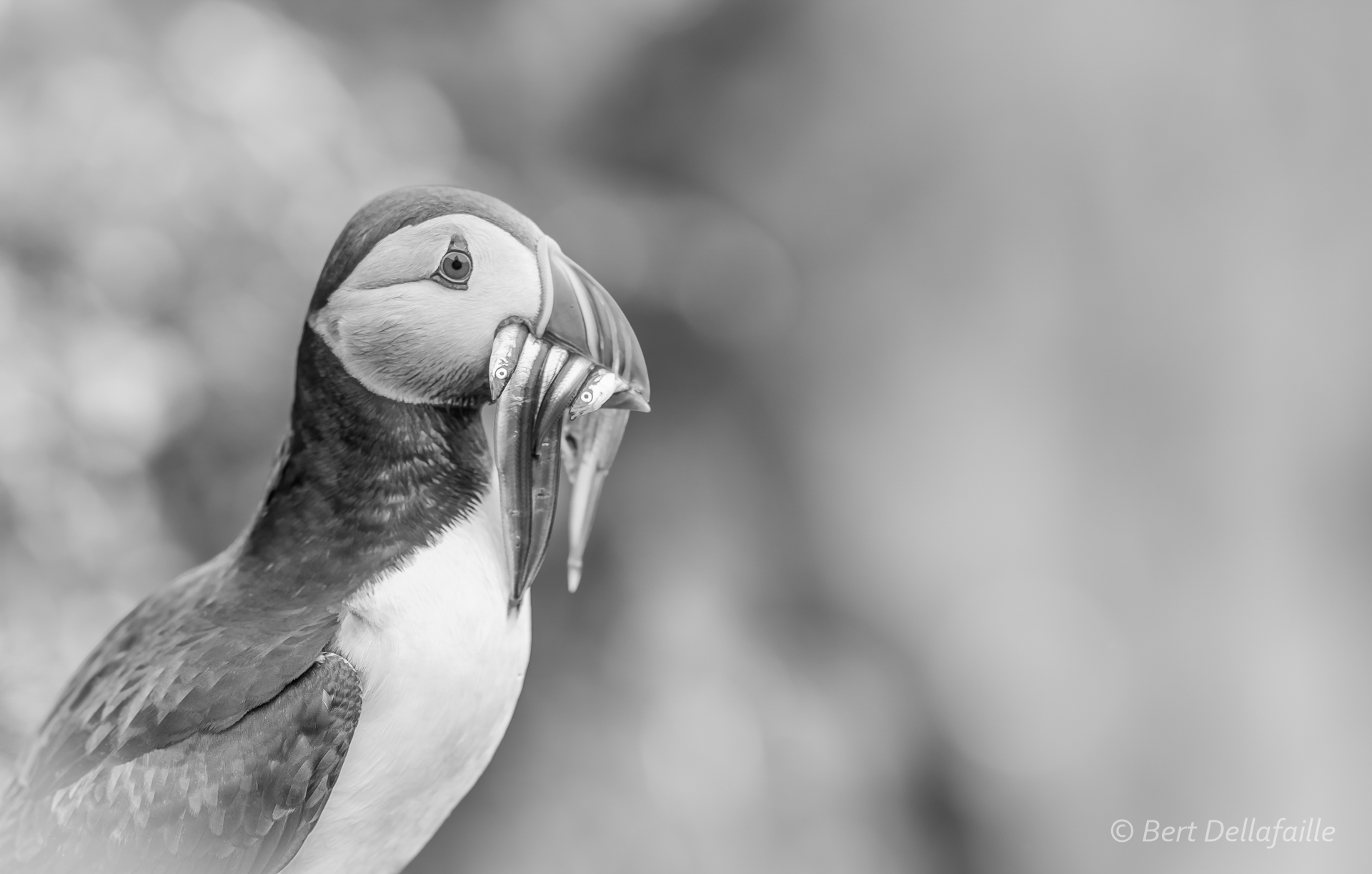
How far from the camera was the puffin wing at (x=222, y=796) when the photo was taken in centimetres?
133

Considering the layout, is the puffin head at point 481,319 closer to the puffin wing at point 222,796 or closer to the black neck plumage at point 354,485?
the black neck plumage at point 354,485

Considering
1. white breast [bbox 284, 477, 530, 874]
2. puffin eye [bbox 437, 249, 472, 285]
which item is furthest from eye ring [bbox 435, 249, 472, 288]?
white breast [bbox 284, 477, 530, 874]

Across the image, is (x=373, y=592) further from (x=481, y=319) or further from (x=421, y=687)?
(x=481, y=319)

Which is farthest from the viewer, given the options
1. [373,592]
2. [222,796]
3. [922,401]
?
[922,401]

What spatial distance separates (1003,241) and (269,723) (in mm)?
3703

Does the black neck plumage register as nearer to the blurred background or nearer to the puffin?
the puffin

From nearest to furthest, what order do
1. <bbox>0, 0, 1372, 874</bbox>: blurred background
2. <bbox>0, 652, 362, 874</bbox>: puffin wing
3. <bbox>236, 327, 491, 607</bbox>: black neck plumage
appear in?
1. <bbox>0, 652, 362, 874</bbox>: puffin wing
2. <bbox>236, 327, 491, 607</bbox>: black neck plumage
3. <bbox>0, 0, 1372, 874</bbox>: blurred background

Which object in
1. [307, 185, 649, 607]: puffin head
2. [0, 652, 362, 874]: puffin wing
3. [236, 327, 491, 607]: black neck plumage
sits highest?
[307, 185, 649, 607]: puffin head

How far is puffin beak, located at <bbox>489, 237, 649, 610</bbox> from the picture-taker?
138 cm

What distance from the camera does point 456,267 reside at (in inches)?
54.8

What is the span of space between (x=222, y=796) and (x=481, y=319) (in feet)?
2.21

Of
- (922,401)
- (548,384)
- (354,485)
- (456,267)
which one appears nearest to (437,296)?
(456,267)

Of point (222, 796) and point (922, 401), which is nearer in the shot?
point (222, 796)

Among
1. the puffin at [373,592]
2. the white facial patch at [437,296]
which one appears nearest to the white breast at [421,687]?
the puffin at [373,592]
